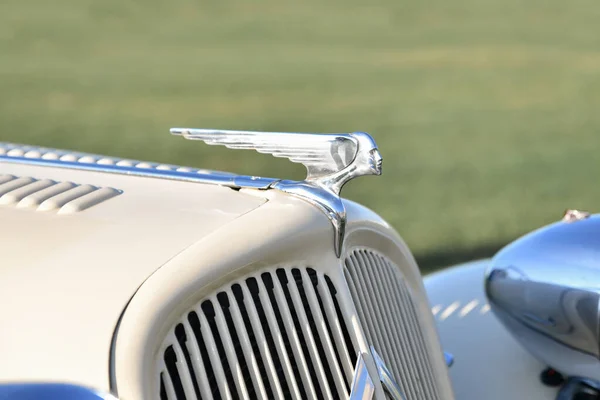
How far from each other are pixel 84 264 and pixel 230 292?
0.77ft

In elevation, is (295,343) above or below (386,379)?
above

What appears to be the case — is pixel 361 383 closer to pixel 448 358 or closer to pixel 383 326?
pixel 383 326

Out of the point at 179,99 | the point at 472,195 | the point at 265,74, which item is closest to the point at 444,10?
the point at 265,74

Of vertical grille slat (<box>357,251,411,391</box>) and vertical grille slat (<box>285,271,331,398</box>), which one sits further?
vertical grille slat (<box>357,251,411,391</box>)

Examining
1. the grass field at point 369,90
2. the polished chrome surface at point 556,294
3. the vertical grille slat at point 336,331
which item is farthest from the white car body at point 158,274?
the grass field at point 369,90

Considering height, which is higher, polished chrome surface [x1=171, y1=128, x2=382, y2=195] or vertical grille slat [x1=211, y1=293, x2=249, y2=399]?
polished chrome surface [x1=171, y1=128, x2=382, y2=195]

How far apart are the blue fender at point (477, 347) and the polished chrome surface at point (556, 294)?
0.29ft

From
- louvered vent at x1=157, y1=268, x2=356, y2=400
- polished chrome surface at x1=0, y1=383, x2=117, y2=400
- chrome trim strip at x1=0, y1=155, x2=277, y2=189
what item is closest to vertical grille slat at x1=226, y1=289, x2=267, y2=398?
louvered vent at x1=157, y1=268, x2=356, y2=400

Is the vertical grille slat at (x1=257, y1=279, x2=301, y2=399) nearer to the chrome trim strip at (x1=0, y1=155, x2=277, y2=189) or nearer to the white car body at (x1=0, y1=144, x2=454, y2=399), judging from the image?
the white car body at (x1=0, y1=144, x2=454, y2=399)

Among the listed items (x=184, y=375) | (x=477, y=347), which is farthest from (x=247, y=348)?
(x=477, y=347)

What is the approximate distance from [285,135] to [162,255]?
0.44m

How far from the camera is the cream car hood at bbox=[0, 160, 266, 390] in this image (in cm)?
107

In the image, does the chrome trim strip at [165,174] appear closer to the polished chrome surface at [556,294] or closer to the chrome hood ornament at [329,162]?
the chrome hood ornament at [329,162]

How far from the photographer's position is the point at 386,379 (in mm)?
1513
